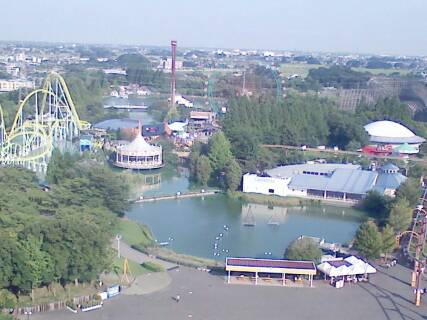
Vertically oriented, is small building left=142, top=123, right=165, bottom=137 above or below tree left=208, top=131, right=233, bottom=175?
below

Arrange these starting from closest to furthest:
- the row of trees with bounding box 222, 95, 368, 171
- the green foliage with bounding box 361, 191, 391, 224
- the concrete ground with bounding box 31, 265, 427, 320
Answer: the concrete ground with bounding box 31, 265, 427, 320
the green foliage with bounding box 361, 191, 391, 224
the row of trees with bounding box 222, 95, 368, 171

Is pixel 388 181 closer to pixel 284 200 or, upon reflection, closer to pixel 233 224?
pixel 284 200

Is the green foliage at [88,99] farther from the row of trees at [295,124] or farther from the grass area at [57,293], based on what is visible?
the grass area at [57,293]

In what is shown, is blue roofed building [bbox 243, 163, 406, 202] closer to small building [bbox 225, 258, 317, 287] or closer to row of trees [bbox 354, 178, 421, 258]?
row of trees [bbox 354, 178, 421, 258]

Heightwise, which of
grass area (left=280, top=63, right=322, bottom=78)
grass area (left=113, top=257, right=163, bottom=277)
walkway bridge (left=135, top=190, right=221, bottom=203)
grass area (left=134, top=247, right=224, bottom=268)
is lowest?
walkway bridge (left=135, top=190, right=221, bottom=203)

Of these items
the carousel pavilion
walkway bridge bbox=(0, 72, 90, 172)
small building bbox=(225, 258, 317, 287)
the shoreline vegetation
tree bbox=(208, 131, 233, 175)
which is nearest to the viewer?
small building bbox=(225, 258, 317, 287)

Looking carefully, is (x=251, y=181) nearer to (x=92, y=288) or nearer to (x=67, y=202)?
(x=67, y=202)

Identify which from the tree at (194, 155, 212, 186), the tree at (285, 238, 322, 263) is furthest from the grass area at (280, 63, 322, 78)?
the tree at (285, 238, 322, 263)
